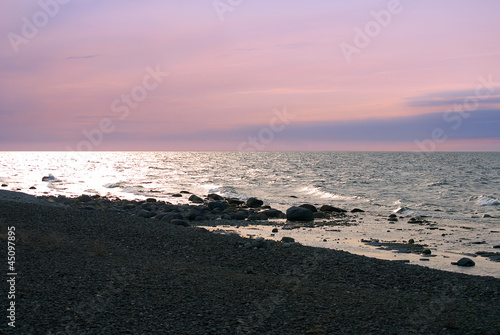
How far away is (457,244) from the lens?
20.8 metres

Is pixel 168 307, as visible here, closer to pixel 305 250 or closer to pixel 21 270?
pixel 21 270

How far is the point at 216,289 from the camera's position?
10.9m

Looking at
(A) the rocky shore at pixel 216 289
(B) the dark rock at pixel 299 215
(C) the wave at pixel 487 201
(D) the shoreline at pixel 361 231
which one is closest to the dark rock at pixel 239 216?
(D) the shoreline at pixel 361 231

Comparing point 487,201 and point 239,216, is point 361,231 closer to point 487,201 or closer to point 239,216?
point 239,216

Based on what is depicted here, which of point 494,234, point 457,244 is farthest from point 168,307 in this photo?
point 494,234

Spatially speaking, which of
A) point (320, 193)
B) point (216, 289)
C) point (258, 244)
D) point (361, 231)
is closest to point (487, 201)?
point (320, 193)

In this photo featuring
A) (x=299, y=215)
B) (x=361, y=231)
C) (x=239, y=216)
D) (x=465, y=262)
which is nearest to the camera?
(x=465, y=262)

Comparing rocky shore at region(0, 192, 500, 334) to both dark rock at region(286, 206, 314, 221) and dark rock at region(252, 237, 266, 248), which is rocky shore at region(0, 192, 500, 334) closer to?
dark rock at region(252, 237, 266, 248)

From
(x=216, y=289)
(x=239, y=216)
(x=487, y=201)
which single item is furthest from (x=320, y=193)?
(x=216, y=289)

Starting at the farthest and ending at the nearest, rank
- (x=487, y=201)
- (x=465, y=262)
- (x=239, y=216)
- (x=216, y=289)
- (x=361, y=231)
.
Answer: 1. (x=487, y=201)
2. (x=239, y=216)
3. (x=361, y=231)
4. (x=465, y=262)
5. (x=216, y=289)

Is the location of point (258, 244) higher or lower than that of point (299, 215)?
higher

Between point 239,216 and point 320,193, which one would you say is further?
point 320,193

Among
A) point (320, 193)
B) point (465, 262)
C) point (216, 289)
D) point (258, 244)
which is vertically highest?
point (320, 193)

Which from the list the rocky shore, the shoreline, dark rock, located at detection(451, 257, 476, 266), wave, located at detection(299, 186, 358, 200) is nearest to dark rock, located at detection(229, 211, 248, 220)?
the shoreline
